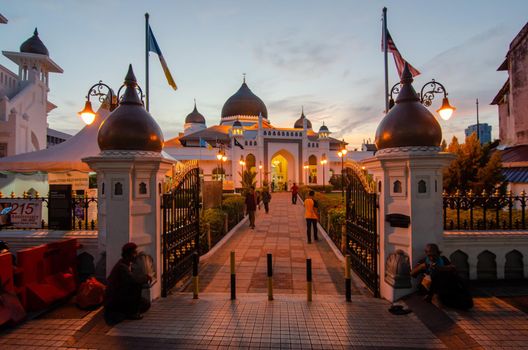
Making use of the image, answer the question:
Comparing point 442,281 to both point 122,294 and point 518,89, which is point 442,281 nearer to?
point 122,294

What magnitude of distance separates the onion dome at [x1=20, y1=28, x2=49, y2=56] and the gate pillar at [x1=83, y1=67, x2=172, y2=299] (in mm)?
30101

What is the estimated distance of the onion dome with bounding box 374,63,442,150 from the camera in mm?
5336

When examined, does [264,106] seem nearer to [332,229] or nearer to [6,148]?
[6,148]

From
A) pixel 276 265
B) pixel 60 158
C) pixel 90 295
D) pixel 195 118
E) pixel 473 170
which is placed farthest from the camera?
pixel 195 118

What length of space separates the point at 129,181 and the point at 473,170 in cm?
1057

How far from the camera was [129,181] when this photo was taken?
537cm

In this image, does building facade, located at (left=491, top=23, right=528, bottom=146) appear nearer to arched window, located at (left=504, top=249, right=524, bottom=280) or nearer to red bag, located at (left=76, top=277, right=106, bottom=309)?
arched window, located at (left=504, top=249, right=524, bottom=280)

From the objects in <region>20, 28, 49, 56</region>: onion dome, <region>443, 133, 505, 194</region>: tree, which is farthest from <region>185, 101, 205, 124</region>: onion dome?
<region>443, 133, 505, 194</region>: tree

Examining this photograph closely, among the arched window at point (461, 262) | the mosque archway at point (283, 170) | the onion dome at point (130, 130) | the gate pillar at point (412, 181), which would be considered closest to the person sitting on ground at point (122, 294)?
the onion dome at point (130, 130)

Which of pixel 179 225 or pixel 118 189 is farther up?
pixel 118 189

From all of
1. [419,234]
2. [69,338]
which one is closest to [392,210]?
[419,234]

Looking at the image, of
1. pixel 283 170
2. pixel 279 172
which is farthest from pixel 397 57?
pixel 279 172

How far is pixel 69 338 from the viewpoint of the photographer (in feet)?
13.9

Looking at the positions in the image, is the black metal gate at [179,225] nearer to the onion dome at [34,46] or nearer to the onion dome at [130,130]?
the onion dome at [130,130]
